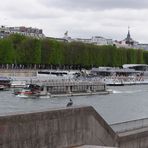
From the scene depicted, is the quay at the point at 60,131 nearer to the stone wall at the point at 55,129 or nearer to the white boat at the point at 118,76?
the stone wall at the point at 55,129

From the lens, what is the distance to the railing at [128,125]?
14.9 metres

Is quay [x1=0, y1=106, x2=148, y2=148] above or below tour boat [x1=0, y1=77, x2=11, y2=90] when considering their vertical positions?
above

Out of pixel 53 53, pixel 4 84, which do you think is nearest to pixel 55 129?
pixel 4 84

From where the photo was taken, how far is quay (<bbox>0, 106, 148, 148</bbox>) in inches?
406

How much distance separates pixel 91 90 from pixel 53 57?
1470 inches

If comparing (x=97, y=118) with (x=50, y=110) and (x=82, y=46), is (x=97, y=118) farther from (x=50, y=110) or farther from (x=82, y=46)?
(x=82, y=46)

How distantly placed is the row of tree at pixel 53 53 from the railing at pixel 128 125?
262 ft

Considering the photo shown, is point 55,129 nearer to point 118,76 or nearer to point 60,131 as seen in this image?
point 60,131

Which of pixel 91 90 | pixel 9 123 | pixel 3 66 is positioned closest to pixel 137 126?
pixel 9 123

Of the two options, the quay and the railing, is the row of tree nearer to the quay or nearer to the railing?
the railing

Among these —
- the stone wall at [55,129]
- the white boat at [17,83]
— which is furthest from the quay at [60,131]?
the white boat at [17,83]

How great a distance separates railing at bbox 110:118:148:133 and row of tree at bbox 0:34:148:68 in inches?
3141

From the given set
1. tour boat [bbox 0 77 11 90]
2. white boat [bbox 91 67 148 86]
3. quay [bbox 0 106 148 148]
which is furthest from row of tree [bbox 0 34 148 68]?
quay [bbox 0 106 148 148]

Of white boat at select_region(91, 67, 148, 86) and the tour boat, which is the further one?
white boat at select_region(91, 67, 148, 86)
